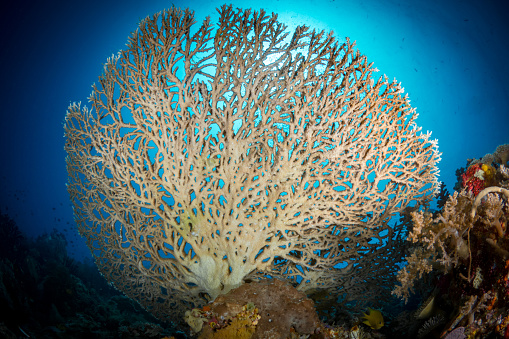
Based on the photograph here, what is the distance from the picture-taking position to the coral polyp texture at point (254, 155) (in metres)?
3.66

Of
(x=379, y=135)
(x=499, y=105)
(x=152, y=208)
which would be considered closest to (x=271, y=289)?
(x=152, y=208)

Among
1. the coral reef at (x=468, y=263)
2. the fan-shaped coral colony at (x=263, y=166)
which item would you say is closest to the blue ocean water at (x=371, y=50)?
the fan-shaped coral colony at (x=263, y=166)

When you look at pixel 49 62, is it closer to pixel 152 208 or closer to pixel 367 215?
pixel 152 208

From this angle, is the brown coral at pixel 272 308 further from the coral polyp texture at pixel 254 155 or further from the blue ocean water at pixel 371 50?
the blue ocean water at pixel 371 50

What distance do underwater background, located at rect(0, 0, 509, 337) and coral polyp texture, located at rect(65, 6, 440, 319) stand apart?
16515 millimetres

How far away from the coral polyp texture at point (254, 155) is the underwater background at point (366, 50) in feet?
54.2

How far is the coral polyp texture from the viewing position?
3662mm

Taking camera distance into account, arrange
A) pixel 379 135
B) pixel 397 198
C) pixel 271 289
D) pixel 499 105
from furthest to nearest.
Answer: pixel 499 105 → pixel 397 198 → pixel 379 135 → pixel 271 289

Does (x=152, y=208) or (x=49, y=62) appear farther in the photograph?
(x=49, y=62)

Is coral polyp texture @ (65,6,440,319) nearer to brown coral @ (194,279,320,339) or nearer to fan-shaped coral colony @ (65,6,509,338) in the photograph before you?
fan-shaped coral colony @ (65,6,509,338)

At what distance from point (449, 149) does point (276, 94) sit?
61.9m

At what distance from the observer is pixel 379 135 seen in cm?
367

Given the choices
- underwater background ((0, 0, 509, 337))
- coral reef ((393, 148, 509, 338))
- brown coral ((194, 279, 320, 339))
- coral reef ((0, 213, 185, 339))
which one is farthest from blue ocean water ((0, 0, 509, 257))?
coral reef ((393, 148, 509, 338))

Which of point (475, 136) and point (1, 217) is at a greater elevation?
point (1, 217)
